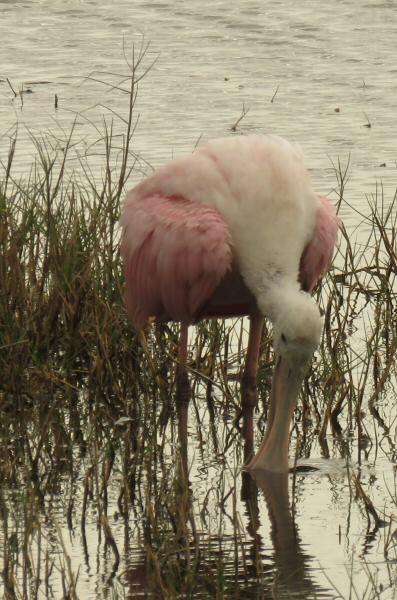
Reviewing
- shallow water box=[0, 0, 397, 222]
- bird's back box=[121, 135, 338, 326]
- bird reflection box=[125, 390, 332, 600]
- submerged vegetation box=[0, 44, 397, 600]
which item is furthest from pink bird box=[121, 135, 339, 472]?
shallow water box=[0, 0, 397, 222]

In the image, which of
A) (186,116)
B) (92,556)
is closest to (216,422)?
(92,556)

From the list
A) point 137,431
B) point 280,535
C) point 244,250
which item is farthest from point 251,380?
point 280,535

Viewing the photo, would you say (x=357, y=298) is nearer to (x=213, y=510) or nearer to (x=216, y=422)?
(x=216, y=422)

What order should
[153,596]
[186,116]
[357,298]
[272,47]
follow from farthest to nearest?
[272,47]
[186,116]
[357,298]
[153,596]

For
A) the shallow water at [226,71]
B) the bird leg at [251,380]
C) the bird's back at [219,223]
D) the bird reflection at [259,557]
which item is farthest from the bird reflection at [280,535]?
the shallow water at [226,71]

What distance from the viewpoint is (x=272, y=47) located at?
16.4m

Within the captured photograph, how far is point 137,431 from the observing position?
7676 mm

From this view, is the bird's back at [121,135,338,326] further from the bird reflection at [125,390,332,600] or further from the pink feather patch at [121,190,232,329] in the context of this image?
the bird reflection at [125,390,332,600]

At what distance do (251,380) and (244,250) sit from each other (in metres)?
0.79

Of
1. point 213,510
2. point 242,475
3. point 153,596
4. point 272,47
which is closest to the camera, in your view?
point 153,596

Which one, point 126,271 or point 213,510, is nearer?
point 213,510

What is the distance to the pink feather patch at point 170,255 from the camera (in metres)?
7.45

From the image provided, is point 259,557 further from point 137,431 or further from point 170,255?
point 170,255

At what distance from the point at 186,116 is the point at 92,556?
792cm
